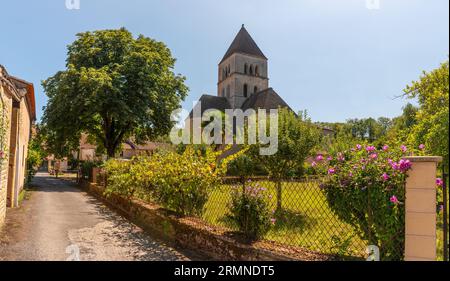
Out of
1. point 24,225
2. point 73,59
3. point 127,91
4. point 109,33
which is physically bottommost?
point 24,225

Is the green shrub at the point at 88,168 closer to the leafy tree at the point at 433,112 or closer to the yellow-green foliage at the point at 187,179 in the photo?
the yellow-green foliage at the point at 187,179

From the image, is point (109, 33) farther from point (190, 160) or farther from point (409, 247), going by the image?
point (409, 247)

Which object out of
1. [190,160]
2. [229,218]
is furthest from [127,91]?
[229,218]

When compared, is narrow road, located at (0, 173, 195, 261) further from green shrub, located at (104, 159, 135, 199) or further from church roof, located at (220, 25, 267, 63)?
church roof, located at (220, 25, 267, 63)

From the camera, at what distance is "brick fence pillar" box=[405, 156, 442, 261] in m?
3.33

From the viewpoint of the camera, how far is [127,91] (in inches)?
824

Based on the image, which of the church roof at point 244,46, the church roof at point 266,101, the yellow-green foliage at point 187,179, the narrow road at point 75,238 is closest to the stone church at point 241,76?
the church roof at point 244,46

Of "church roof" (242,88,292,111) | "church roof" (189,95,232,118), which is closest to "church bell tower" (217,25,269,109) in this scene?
"church roof" (189,95,232,118)

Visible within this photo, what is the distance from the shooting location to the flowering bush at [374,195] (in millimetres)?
3561

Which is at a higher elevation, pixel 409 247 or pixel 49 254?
pixel 409 247

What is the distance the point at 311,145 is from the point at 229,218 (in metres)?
7.68

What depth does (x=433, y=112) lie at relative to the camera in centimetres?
629

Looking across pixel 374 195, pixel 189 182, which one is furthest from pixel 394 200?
pixel 189 182

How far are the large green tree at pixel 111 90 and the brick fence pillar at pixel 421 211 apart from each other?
60.4 ft
